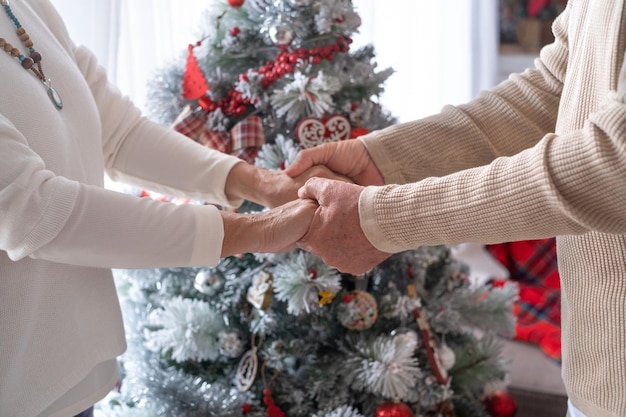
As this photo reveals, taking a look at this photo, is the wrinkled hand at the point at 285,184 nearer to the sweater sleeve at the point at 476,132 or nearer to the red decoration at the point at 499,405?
the sweater sleeve at the point at 476,132

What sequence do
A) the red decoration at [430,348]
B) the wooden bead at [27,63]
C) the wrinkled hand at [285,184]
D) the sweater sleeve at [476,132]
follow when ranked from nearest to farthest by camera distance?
the wooden bead at [27,63]
the sweater sleeve at [476,132]
the wrinkled hand at [285,184]
the red decoration at [430,348]

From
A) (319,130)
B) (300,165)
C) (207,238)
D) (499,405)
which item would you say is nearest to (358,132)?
(319,130)

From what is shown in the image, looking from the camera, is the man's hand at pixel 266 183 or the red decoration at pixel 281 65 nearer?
the man's hand at pixel 266 183

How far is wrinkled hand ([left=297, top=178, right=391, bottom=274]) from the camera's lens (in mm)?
1143

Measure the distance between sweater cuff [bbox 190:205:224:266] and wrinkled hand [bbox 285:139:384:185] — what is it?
32cm

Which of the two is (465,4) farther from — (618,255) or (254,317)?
(618,255)

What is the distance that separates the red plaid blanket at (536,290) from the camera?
8.25ft

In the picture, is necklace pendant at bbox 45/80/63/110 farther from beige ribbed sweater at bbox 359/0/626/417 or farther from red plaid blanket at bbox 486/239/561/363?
red plaid blanket at bbox 486/239/561/363

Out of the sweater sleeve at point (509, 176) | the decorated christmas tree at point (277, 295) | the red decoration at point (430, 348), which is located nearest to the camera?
the sweater sleeve at point (509, 176)

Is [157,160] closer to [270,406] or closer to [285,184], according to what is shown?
[285,184]

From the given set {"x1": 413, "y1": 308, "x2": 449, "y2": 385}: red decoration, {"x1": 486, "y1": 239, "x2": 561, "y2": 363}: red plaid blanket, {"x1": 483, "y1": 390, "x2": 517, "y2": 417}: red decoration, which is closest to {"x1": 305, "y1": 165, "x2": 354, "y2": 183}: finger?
{"x1": 413, "y1": 308, "x2": 449, "y2": 385}: red decoration

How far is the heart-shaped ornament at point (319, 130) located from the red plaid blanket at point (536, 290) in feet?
4.41

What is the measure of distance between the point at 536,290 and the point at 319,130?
1608mm

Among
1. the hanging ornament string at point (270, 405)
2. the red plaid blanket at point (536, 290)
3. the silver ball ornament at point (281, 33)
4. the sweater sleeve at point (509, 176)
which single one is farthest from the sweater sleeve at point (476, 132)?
the red plaid blanket at point (536, 290)
